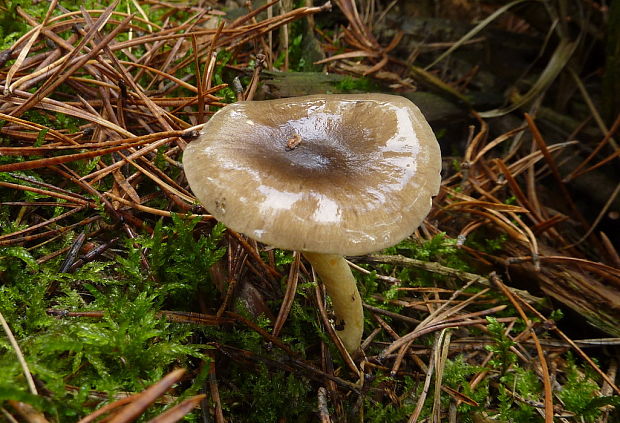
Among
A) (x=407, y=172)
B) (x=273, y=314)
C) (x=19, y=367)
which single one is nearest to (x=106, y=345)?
(x=19, y=367)

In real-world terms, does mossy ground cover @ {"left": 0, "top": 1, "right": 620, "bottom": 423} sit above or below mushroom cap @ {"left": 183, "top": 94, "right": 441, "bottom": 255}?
below

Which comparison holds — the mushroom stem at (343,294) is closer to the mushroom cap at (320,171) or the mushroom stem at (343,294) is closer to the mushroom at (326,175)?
the mushroom at (326,175)

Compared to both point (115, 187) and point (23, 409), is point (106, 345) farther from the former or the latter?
point (115, 187)

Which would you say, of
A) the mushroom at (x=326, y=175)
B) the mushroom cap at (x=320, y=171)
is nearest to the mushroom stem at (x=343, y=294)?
the mushroom at (x=326, y=175)

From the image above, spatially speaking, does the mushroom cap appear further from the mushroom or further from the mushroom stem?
the mushroom stem

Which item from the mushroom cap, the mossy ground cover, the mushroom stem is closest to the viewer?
the mushroom cap

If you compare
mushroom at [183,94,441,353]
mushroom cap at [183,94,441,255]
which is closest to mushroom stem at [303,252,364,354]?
mushroom at [183,94,441,353]
